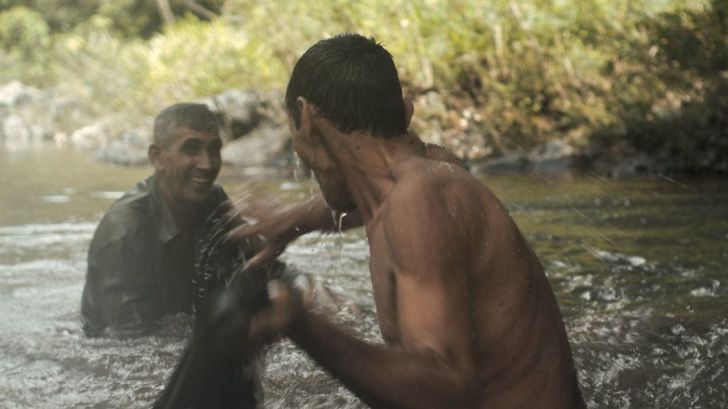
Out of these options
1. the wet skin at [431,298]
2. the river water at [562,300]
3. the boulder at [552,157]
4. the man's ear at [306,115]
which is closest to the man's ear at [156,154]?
the river water at [562,300]

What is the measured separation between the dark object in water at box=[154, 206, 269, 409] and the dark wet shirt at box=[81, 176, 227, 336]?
8.14ft

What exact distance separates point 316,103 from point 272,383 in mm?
1987

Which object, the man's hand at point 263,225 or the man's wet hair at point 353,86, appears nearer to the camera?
the man's wet hair at point 353,86

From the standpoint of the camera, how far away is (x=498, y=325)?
97.5 inches

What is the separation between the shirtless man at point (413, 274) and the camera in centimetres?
226

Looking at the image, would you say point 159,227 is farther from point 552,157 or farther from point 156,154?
point 552,157

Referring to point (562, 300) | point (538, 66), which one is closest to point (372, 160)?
point (562, 300)

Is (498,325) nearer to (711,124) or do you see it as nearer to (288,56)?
(711,124)

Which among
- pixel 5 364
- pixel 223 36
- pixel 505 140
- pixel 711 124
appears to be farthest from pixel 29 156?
pixel 5 364

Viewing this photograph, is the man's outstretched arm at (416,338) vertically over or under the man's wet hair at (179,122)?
under

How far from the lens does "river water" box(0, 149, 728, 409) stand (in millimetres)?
4137

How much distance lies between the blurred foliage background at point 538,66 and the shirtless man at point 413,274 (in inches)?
365

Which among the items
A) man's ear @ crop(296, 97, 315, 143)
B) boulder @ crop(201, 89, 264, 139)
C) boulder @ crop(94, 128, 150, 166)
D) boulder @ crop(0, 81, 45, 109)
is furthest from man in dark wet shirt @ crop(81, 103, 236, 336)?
boulder @ crop(0, 81, 45, 109)

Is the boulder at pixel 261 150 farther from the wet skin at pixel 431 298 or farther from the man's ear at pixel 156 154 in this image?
the wet skin at pixel 431 298
